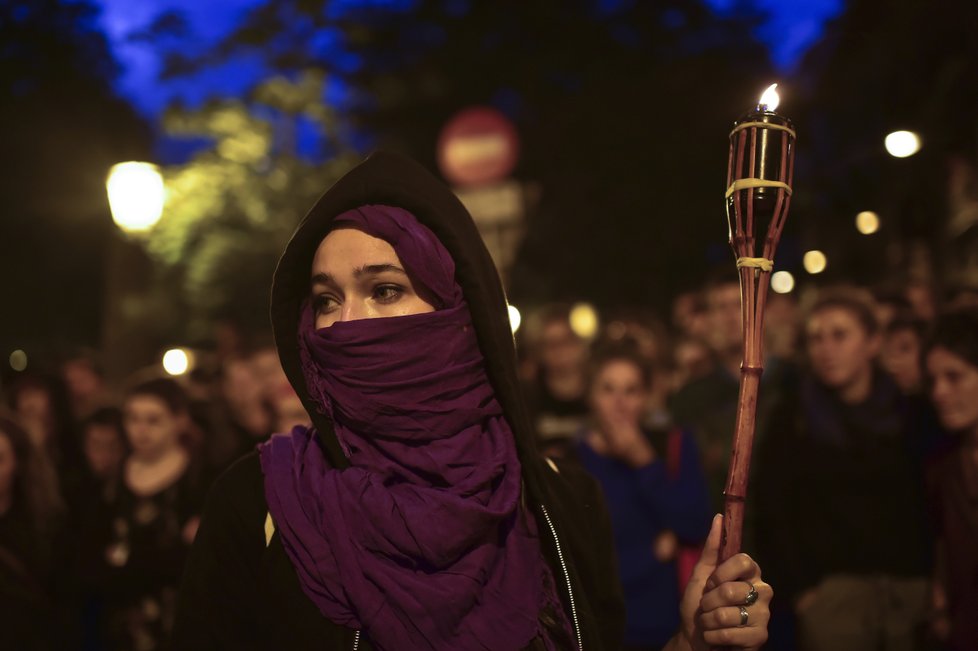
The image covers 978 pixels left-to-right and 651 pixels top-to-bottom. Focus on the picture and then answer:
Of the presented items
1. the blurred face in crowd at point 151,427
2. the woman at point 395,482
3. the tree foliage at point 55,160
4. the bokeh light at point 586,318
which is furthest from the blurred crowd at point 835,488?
the bokeh light at point 586,318

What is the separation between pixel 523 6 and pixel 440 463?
2135 cm

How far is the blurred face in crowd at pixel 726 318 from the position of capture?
6594 mm

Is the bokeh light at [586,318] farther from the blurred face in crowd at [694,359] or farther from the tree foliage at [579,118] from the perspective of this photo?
the blurred face in crowd at [694,359]

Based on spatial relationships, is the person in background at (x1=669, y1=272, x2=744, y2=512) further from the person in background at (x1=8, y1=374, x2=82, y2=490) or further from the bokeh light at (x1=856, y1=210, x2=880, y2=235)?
the bokeh light at (x1=856, y1=210, x2=880, y2=235)

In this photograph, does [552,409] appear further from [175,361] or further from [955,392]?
[175,361]

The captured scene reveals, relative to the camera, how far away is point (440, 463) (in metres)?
2.56

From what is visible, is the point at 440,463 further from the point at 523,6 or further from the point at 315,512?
the point at 523,6

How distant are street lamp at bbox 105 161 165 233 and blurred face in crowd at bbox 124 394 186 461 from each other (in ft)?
15.4

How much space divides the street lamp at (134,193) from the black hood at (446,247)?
26.4 feet

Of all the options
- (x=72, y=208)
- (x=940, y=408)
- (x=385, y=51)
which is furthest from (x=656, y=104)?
(x=940, y=408)

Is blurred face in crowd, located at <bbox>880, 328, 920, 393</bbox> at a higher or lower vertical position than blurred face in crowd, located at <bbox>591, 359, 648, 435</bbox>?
higher

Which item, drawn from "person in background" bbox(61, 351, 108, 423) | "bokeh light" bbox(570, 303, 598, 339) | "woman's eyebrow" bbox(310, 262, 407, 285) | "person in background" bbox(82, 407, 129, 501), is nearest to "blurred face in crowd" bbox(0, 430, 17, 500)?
"person in background" bbox(82, 407, 129, 501)

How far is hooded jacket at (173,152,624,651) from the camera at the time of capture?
2.47 m

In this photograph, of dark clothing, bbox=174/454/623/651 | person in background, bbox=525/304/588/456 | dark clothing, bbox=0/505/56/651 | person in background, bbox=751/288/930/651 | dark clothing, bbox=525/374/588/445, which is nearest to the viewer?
dark clothing, bbox=174/454/623/651
